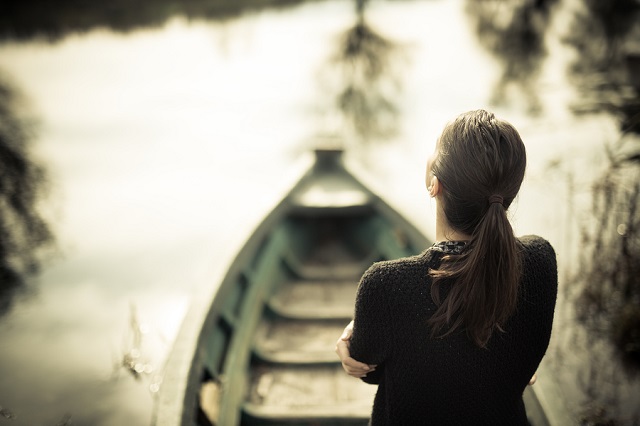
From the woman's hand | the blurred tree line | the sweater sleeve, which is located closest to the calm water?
the blurred tree line

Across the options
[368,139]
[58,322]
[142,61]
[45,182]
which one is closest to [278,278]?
[58,322]

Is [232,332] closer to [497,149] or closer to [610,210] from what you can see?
[497,149]

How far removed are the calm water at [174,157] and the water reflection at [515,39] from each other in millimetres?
283

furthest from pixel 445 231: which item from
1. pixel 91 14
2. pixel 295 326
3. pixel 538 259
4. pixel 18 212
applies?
pixel 91 14

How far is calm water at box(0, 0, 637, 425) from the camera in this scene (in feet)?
13.5

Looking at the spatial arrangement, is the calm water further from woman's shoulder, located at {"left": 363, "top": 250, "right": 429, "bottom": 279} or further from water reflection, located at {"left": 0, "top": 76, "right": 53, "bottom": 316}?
woman's shoulder, located at {"left": 363, "top": 250, "right": 429, "bottom": 279}

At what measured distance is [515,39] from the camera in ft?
49.9

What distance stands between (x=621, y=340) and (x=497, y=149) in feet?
11.8

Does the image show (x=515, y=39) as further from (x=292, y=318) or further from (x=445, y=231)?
(x=445, y=231)

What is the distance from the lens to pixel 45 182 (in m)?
7.48

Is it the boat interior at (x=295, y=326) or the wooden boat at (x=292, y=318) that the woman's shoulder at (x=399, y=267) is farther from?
the boat interior at (x=295, y=326)

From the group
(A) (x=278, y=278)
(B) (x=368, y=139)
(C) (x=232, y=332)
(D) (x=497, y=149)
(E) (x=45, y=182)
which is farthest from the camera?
(B) (x=368, y=139)

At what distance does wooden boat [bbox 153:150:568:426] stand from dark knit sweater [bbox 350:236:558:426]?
36.7 inches

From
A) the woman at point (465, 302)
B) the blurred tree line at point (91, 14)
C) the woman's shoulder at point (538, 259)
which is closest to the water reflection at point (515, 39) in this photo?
the blurred tree line at point (91, 14)
